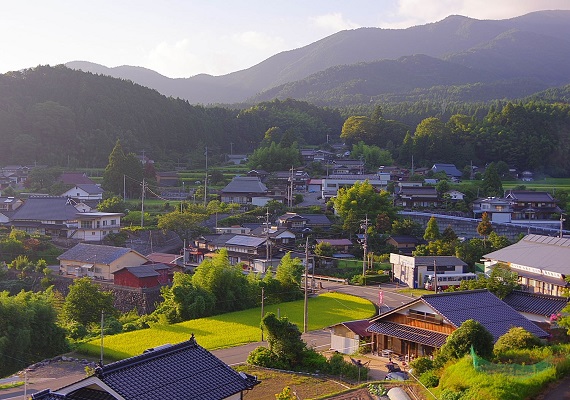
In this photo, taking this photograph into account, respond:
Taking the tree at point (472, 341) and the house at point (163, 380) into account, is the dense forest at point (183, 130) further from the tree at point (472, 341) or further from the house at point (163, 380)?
the house at point (163, 380)

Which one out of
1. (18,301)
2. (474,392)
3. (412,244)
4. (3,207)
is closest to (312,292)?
(412,244)

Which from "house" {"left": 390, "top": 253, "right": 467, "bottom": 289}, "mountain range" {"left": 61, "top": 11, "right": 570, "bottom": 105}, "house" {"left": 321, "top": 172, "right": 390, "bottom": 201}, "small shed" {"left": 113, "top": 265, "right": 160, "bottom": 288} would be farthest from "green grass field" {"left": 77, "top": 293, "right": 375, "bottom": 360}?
"mountain range" {"left": 61, "top": 11, "right": 570, "bottom": 105}

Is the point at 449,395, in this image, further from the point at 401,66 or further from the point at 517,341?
the point at 401,66

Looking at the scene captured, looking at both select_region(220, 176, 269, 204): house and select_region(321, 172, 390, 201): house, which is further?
select_region(321, 172, 390, 201): house

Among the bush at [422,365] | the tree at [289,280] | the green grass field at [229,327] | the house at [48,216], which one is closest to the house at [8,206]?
the house at [48,216]

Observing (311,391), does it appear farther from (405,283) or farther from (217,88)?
(217,88)

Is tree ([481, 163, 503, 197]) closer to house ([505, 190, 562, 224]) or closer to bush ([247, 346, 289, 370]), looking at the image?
house ([505, 190, 562, 224])

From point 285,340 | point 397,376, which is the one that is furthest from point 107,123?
point 397,376
